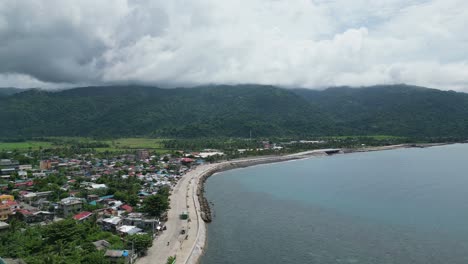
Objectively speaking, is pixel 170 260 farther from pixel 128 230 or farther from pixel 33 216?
pixel 33 216

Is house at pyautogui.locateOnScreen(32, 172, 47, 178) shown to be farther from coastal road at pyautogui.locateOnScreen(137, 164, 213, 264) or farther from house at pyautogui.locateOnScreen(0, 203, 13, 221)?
house at pyautogui.locateOnScreen(0, 203, 13, 221)

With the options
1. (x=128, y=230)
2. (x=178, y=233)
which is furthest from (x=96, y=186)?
(x=178, y=233)

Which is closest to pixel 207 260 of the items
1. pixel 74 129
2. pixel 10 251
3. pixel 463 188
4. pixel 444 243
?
pixel 10 251

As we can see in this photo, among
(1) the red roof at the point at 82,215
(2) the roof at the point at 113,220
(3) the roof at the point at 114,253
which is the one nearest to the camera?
(3) the roof at the point at 114,253

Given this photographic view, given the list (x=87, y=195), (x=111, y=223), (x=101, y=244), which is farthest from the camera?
(x=87, y=195)

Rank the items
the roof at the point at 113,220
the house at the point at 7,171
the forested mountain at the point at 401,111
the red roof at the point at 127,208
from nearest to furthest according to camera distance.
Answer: the roof at the point at 113,220, the red roof at the point at 127,208, the house at the point at 7,171, the forested mountain at the point at 401,111

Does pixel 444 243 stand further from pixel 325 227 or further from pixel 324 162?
pixel 324 162

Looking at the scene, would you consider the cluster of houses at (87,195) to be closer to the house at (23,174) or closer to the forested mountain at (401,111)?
the house at (23,174)

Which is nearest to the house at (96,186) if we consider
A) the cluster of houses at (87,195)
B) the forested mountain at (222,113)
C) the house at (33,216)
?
the cluster of houses at (87,195)
